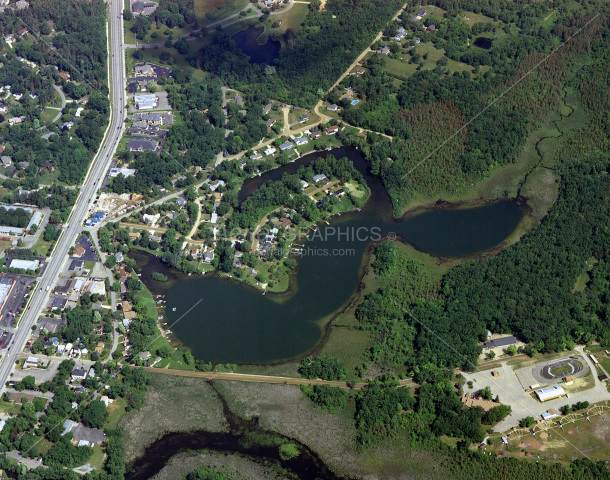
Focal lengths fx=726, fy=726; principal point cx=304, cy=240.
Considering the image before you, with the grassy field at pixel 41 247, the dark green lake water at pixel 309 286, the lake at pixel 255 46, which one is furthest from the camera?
the lake at pixel 255 46

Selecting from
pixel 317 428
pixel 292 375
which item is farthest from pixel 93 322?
pixel 317 428

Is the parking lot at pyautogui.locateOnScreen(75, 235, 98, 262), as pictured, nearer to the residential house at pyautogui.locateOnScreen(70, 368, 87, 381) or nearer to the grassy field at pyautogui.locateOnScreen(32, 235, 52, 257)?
the grassy field at pyautogui.locateOnScreen(32, 235, 52, 257)

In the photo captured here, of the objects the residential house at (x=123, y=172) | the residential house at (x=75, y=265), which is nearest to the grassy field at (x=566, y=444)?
the residential house at (x=75, y=265)

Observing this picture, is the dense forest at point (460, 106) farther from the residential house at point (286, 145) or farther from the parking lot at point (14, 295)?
the parking lot at point (14, 295)

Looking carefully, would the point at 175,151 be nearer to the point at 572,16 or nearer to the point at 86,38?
the point at 86,38

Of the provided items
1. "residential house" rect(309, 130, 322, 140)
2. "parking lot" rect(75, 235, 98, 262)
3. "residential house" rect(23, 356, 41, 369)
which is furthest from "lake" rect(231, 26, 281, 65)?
"residential house" rect(23, 356, 41, 369)

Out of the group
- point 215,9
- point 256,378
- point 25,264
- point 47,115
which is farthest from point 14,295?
point 215,9

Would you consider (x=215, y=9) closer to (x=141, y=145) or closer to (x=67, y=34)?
(x=67, y=34)
